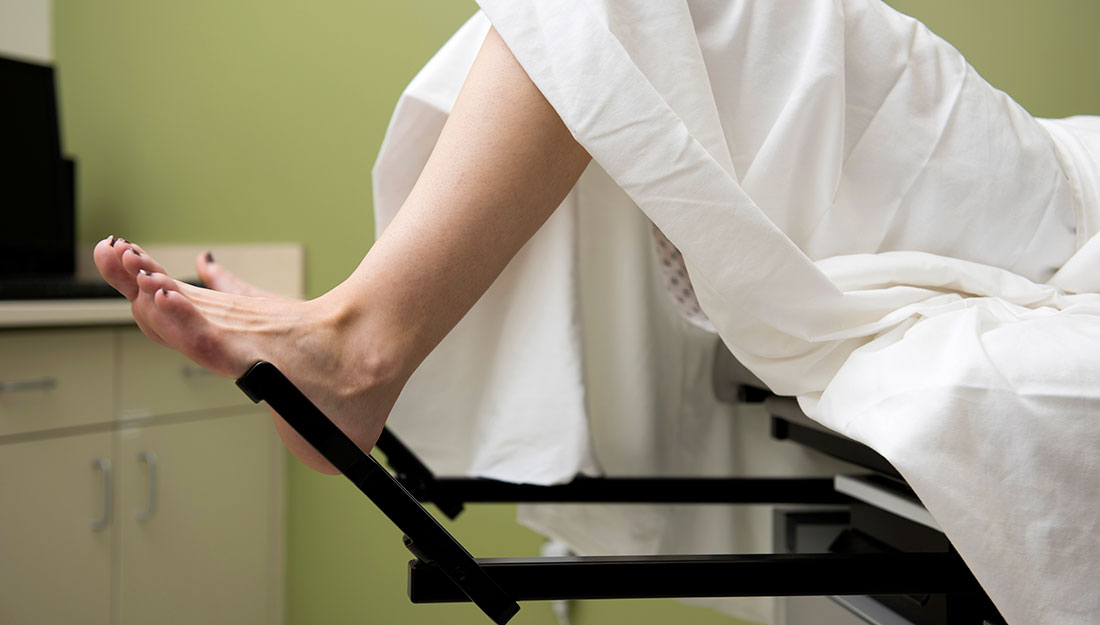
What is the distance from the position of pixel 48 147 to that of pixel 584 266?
1388mm

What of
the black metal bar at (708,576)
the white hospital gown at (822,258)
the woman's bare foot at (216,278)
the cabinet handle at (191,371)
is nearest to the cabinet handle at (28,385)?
the cabinet handle at (191,371)

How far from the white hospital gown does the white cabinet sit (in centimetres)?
70

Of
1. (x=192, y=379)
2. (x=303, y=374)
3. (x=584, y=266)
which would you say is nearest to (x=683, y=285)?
(x=584, y=266)

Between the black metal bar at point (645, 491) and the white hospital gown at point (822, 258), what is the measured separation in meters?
0.04

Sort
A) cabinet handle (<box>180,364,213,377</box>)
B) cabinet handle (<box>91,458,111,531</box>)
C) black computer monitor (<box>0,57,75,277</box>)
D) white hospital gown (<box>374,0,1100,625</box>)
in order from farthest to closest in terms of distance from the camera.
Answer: black computer monitor (<box>0,57,75,277</box>)
cabinet handle (<box>180,364,213,377</box>)
cabinet handle (<box>91,458,111,531</box>)
white hospital gown (<box>374,0,1100,625</box>)

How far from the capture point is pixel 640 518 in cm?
91

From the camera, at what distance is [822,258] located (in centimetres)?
60

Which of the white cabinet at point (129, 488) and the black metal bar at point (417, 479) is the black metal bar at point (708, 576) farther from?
the white cabinet at point (129, 488)

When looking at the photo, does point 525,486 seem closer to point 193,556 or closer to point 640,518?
point 640,518

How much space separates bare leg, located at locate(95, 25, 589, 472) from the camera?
19.9 inches

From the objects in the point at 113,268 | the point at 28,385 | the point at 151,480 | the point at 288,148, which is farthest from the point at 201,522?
the point at 113,268

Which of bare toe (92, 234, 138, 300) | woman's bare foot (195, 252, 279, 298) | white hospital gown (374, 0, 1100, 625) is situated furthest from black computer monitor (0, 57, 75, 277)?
bare toe (92, 234, 138, 300)

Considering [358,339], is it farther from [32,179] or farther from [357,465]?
[32,179]

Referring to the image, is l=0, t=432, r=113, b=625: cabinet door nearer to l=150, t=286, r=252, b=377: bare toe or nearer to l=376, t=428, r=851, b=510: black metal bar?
l=376, t=428, r=851, b=510: black metal bar
